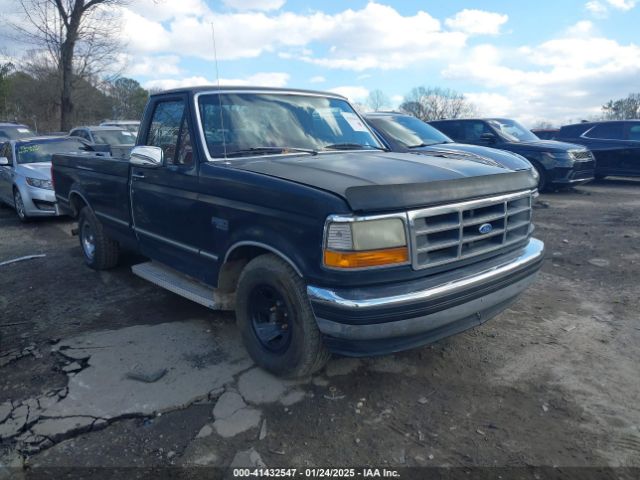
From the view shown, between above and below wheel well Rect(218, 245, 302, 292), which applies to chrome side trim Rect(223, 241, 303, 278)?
above

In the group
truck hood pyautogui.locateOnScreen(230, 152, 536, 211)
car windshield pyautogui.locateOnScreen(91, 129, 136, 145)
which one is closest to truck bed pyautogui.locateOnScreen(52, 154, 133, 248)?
truck hood pyautogui.locateOnScreen(230, 152, 536, 211)

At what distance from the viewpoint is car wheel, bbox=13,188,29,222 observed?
8703mm

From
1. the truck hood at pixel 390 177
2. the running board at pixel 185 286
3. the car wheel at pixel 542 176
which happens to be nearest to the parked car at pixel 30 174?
the running board at pixel 185 286

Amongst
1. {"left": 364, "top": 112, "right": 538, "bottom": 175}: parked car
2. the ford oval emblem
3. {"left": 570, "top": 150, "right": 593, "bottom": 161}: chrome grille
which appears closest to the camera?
the ford oval emblem

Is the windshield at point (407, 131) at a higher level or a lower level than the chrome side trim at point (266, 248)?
higher

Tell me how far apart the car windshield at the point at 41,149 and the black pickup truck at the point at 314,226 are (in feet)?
19.3

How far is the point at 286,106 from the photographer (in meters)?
4.14

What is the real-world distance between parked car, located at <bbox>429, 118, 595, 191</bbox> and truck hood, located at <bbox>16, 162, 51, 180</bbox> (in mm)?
8794

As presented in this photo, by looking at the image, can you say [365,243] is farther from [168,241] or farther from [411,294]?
[168,241]

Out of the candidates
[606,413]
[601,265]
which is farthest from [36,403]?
[601,265]

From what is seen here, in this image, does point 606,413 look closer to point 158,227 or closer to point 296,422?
point 296,422

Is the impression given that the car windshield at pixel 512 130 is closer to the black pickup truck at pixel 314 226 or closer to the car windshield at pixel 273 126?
the black pickup truck at pixel 314 226

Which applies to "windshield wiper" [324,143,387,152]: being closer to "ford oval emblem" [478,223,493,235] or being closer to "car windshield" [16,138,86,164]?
"ford oval emblem" [478,223,493,235]

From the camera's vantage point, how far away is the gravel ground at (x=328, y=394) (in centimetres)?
261
